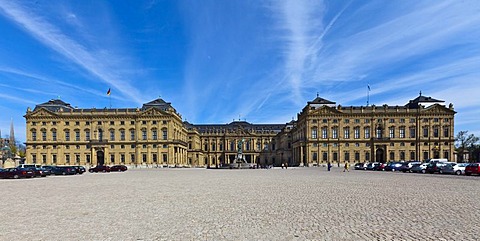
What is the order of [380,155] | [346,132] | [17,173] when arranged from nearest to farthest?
[17,173] < [346,132] < [380,155]

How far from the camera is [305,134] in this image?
3418 inches

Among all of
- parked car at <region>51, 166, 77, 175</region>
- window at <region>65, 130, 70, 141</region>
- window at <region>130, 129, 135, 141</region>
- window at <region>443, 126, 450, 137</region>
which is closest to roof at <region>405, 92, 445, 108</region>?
window at <region>443, 126, 450, 137</region>

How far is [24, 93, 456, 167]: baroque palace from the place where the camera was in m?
85.1

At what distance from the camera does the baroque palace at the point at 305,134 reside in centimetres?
8512

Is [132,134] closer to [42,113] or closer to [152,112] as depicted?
[152,112]

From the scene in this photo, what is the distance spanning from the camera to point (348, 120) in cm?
8600

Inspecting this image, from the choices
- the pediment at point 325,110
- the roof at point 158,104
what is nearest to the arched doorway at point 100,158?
the roof at point 158,104

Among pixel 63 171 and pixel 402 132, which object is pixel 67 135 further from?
pixel 402 132

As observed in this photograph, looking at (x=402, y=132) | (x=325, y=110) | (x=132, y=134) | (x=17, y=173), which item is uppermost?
(x=325, y=110)

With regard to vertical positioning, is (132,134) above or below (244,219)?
above

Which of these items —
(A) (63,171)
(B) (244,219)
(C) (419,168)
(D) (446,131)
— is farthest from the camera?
(D) (446,131)

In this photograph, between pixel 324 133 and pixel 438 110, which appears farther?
pixel 324 133

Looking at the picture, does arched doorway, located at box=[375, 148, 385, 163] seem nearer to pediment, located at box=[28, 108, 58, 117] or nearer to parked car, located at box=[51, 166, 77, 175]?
parked car, located at box=[51, 166, 77, 175]

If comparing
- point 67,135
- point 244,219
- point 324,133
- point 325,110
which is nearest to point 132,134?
point 67,135
